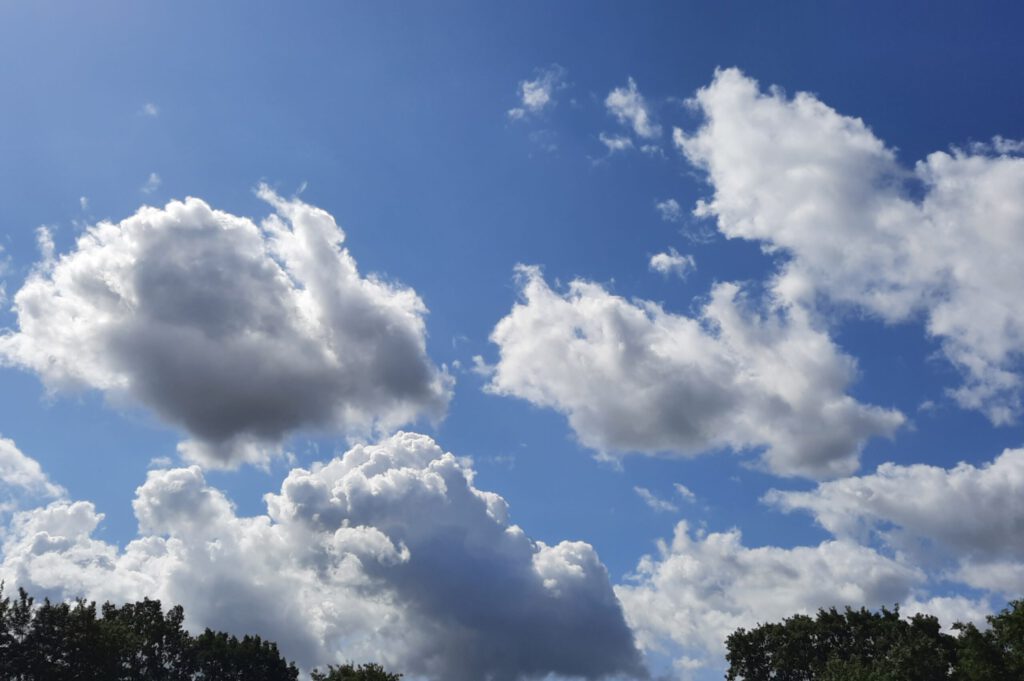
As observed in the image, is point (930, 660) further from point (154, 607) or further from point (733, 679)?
point (154, 607)

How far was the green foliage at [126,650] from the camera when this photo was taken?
76500mm

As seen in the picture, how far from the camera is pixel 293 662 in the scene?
377ft

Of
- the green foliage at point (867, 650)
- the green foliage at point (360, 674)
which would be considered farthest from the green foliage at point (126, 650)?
the green foliage at point (867, 650)

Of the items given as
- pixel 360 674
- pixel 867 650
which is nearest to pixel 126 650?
pixel 360 674

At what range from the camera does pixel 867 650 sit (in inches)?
3708

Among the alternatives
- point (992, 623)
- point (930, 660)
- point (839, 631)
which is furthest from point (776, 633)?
point (992, 623)

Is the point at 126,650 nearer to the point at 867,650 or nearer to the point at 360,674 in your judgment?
the point at 360,674

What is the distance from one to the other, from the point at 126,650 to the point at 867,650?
7361 centimetres

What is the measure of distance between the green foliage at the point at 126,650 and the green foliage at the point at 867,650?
131ft

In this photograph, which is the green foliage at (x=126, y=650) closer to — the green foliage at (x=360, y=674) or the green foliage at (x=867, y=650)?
the green foliage at (x=360, y=674)

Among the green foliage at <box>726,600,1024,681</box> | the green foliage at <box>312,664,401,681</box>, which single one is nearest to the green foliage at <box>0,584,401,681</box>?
the green foliage at <box>312,664,401,681</box>

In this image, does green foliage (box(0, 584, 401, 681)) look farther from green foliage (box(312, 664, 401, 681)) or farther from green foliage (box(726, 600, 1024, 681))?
green foliage (box(726, 600, 1024, 681))

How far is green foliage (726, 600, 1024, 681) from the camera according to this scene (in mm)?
67750

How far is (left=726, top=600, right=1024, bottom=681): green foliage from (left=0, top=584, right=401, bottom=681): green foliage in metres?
39.9
